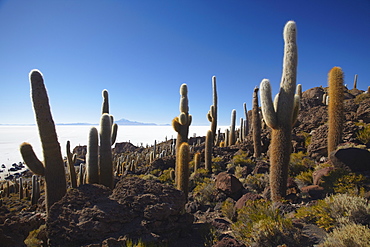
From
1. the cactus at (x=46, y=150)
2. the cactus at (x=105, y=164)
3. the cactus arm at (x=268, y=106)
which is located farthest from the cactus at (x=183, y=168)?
the cactus at (x=46, y=150)

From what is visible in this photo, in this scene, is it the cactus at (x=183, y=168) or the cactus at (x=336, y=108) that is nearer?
the cactus at (x=183, y=168)

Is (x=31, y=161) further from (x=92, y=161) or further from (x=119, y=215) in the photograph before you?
(x=119, y=215)

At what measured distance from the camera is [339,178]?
19.2ft

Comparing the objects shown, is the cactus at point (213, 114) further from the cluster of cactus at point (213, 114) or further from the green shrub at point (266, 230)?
the green shrub at point (266, 230)

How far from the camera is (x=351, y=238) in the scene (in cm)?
333

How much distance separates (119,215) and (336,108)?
8.14m

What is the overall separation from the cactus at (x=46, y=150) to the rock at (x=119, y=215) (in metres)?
1.66

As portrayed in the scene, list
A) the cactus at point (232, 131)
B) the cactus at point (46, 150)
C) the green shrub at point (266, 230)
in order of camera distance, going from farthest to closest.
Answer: the cactus at point (232, 131) → the cactus at point (46, 150) → the green shrub at point (266, 230)

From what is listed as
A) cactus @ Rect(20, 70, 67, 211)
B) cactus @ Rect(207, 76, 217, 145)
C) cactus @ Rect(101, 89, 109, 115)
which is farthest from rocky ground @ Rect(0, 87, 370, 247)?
cactus @ Rect(207, 76, 217, 145)

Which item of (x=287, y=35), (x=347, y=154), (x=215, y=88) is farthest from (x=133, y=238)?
(x=215, y=88)

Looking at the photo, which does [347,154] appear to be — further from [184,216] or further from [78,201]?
[78,201]

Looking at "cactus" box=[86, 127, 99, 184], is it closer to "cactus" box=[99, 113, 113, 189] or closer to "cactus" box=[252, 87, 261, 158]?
"cactus" box=[99, 113, 113, 189]

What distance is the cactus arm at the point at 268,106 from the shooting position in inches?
238

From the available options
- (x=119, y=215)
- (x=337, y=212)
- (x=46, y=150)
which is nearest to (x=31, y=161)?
(x=46, y=150)
